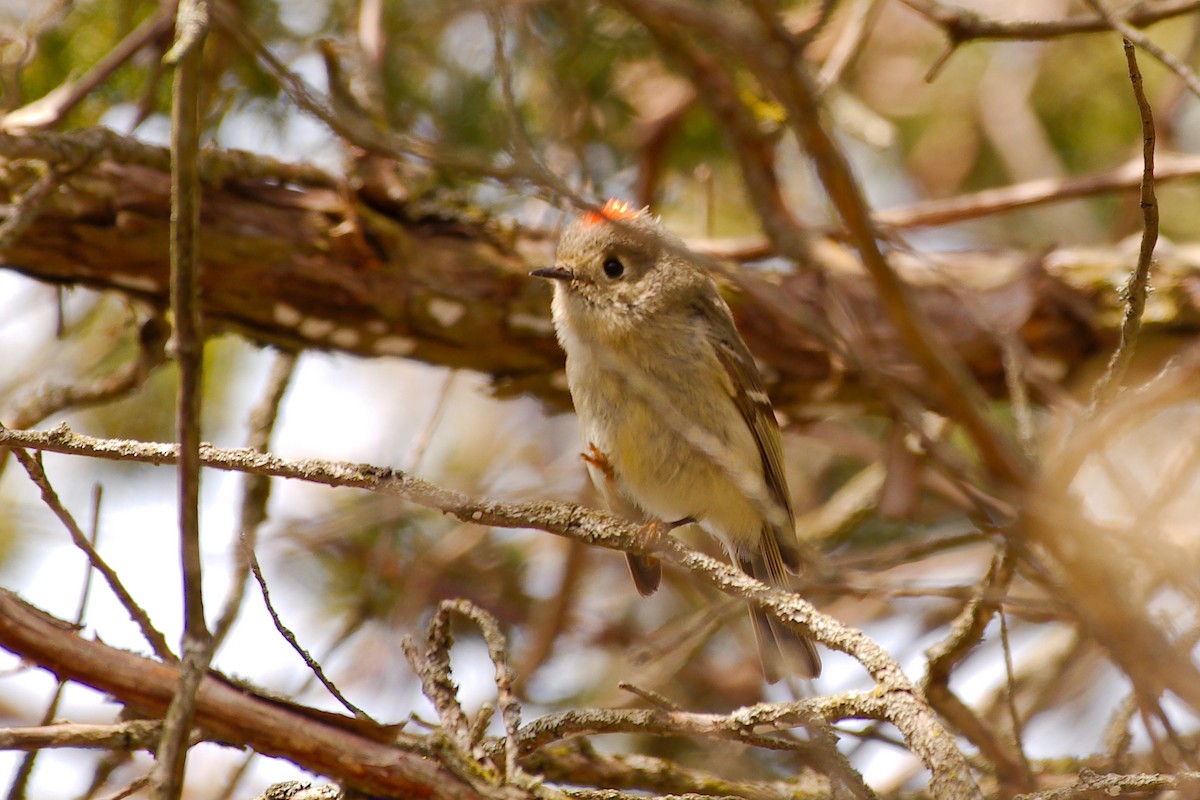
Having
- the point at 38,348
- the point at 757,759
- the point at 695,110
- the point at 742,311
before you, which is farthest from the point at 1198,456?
the point at 38,348

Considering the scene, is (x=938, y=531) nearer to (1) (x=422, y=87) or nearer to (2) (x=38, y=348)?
(1) (x=422, y=87)

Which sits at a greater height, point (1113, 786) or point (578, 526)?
point (578, 526)

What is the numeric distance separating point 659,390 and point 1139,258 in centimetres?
163

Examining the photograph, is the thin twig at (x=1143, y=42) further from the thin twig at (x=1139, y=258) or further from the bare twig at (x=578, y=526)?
the bare twig at (x=578, y=526)

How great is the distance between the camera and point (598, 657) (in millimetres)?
4551

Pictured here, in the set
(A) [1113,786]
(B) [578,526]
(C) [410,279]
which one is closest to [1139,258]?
(A) [1113,786]

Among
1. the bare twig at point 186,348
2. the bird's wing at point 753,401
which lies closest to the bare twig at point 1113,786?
the bare twig at point 186,348

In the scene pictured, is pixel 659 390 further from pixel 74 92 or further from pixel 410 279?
pixel 74 92

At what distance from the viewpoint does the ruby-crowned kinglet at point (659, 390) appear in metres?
3.12

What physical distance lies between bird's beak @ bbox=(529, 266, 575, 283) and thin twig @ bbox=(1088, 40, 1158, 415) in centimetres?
172

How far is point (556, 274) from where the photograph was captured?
3.18 meters

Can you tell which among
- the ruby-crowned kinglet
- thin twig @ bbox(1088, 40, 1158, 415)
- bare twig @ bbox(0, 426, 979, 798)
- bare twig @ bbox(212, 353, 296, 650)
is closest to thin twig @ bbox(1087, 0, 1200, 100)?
thin twig @ bbox(1088, 40, 1158, 415)

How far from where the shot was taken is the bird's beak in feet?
10.3

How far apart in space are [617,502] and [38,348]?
269 centimetres
